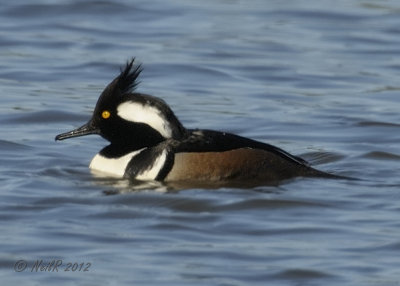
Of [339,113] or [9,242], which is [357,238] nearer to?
[9,242]

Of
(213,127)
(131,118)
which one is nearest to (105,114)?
(131,118)

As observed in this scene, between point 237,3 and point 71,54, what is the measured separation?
12.9 feet

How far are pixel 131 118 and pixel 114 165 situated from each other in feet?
1.50

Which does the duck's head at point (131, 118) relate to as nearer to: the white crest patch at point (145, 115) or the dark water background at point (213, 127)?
the white crest patch at point (145, 115)

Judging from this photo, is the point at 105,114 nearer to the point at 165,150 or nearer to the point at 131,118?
the point at 131,118

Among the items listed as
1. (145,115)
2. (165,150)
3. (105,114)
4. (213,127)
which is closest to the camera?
(165,150)

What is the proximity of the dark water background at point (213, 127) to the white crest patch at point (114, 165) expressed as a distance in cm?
15

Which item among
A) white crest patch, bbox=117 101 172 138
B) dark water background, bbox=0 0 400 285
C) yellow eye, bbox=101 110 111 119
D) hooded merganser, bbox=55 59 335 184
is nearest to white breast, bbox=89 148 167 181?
hooded merganser, bbox=55 59 335 184

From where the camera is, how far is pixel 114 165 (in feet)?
42.3

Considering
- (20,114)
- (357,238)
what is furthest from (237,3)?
(357,238)

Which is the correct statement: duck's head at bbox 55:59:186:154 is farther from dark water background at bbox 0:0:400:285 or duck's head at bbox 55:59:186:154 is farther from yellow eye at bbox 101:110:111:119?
dark water background at bbox 0:0:400:285

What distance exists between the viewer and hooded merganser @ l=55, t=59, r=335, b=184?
41.2 ft

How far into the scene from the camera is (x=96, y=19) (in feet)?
72.0

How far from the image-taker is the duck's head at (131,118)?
1274cm
